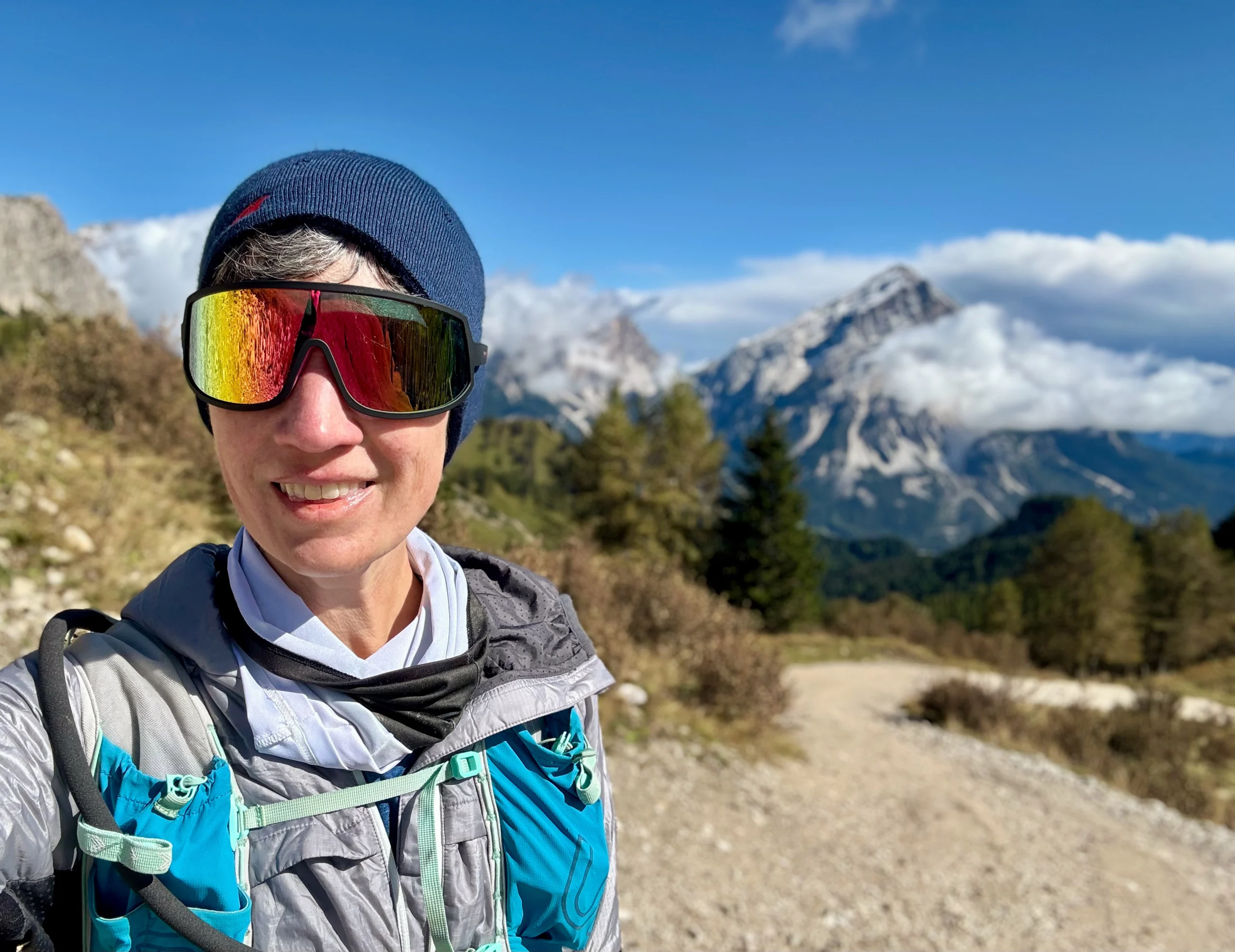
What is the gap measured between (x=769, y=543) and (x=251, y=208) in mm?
29511

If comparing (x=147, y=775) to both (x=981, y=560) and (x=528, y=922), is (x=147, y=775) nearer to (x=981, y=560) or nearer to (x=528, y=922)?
(x=528, y=922)

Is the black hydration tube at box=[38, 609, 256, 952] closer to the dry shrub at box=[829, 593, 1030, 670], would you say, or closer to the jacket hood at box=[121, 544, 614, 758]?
the jacket hood at box=[121, 544, 614, 758]

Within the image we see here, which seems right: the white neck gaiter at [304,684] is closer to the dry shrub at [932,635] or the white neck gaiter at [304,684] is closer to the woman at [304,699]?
the woman at [304,699]

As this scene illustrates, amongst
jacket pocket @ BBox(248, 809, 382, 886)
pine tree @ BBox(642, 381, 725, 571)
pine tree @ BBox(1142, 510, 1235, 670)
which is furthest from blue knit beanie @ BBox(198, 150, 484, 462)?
pine tree @ BBox(1142, 510, 1235, 670)

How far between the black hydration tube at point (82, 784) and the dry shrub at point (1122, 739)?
13018mm

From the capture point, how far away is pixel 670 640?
9.66m

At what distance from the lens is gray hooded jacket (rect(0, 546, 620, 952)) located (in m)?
1.11

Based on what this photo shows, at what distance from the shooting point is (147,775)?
115 cm

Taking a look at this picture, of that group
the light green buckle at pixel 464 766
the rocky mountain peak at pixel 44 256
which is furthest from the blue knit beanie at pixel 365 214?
the rocky mountain peak at pixel 44 256

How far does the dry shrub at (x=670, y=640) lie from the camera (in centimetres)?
834

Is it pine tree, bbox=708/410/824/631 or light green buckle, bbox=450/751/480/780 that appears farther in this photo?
pine tree, bbox=708/410/824/631

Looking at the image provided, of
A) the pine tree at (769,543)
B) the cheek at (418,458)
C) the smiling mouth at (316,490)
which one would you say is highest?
the cheek at (418,458)

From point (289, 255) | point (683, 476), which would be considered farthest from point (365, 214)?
point (683, 476)

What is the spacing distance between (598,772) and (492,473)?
4444 inches
